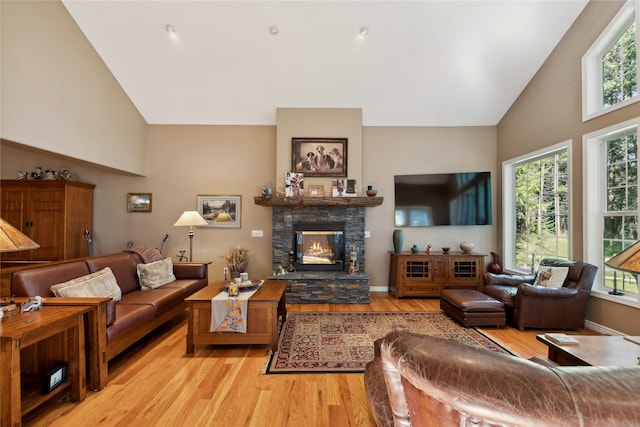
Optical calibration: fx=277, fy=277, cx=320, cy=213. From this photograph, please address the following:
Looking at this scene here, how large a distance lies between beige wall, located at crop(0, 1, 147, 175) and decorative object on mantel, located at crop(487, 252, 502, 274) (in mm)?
6558

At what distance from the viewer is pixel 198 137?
532 centimetres

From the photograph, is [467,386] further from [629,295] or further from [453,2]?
[453,2]

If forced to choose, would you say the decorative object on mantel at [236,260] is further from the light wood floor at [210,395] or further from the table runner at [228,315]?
the table runner at [228,315]

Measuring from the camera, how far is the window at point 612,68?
3.22m

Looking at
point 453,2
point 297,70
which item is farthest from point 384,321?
point 453,2

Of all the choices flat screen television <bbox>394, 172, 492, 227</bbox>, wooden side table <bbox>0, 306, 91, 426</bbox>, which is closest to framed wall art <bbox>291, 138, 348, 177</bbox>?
flat screen television <bbox>394, 172, 492, 227</bbox>

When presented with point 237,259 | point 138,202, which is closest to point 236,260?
point 237,259

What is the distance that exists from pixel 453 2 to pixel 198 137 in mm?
4582

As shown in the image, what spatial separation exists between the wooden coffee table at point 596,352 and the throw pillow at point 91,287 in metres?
3.87

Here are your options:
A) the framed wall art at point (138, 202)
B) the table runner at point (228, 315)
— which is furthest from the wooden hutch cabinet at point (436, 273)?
the framed wall art at point (138, 202)

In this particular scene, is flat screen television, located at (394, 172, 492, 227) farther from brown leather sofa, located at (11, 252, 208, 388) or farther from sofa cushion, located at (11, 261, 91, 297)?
sofa cushion, located at (11, 261, 91, 297)

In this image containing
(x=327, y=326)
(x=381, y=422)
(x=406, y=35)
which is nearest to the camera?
(x=381, y=422)

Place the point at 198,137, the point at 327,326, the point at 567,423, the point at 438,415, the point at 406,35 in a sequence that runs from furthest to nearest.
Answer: the point at 198,137, the point at 406,35, the point at 327,326, the point at 438,415, the point at 567,423

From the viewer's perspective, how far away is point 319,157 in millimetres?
4922
